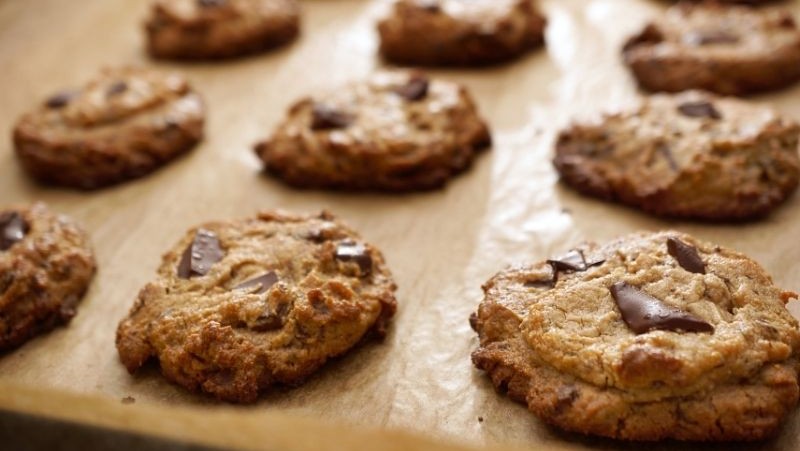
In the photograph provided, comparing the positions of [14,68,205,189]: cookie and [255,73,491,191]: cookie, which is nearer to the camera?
[255,73,491,191]: cookie

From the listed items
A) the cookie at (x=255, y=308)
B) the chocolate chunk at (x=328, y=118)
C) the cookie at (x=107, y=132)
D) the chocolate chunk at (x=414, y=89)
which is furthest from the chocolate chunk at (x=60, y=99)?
the chocolate chunk at (x=414, y=89)

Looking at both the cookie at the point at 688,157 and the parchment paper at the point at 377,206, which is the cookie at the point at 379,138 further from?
the cookie at the point at 688,157

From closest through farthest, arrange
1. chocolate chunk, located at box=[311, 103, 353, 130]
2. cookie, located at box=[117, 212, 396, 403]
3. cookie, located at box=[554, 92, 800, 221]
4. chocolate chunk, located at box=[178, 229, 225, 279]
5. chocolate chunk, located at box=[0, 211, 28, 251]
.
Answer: cookie, located at box=[117, 212, 396, 403] < chocolate chunk, located at box=[178, 229, 225, 279] < chocolate chunk, located at box=[0, 211, 28, 251] < cookie, located at box=[554, 92, 800, 221] < chocolate chunk, located at box=[311, 103, 353, 130]

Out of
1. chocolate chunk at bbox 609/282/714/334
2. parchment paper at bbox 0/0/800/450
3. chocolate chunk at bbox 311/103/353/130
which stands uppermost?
chocolate chunk at bbox 609/282/714/334

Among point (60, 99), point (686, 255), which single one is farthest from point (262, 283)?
point (60, 99)

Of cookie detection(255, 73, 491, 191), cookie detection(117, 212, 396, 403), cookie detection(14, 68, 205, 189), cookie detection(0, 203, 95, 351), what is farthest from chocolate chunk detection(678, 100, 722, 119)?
cookie detection(0, 203, 95, 351)

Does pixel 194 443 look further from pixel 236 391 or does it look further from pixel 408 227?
pixel 408 227

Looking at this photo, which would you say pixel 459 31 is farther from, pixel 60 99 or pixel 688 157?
pixel 60 99

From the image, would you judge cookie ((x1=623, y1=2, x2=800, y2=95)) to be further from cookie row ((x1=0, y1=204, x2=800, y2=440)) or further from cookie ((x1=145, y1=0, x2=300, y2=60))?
cookie ((x1=145, y1=0, x2=300, y2=60))
